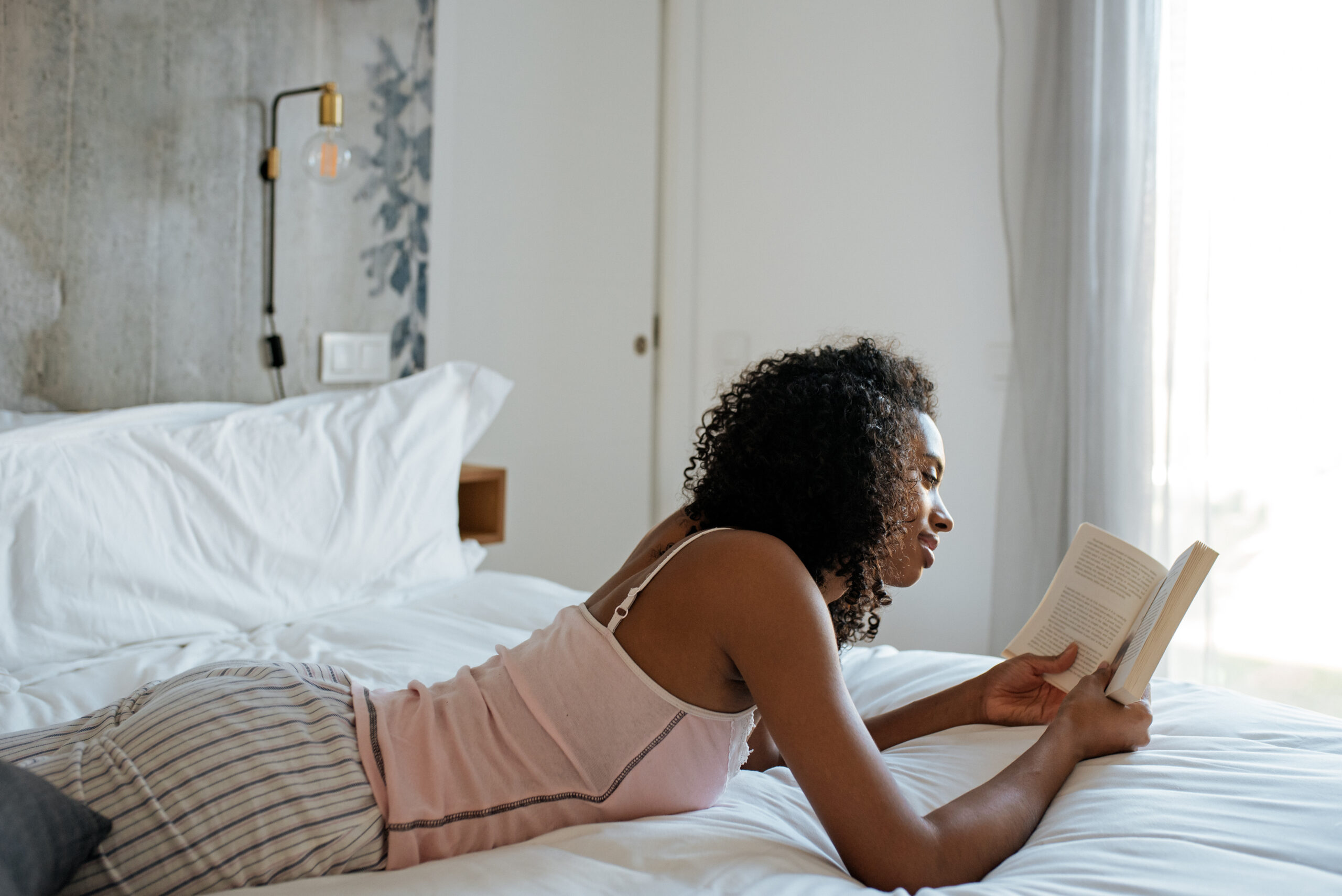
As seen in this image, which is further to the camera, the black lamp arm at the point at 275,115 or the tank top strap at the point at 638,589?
the black lamp arm at the point at 275,115

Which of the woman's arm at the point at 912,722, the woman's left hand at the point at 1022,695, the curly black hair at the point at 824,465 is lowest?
the woman's arm at the point at 912,722

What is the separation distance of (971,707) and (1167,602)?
0.31 meters

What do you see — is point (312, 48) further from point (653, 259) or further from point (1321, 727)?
point (1321, 727)

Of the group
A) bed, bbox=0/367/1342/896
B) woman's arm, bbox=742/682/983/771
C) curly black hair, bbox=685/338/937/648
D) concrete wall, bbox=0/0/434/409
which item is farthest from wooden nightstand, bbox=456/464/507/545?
curly black hair, bbox=685/338/937/648

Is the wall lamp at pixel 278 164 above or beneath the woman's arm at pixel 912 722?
above

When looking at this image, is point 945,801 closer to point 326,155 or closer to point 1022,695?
point 1022,695

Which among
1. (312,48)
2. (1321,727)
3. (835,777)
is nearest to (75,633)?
(835,777)

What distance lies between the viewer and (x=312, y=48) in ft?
7.13

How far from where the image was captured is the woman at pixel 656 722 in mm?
823

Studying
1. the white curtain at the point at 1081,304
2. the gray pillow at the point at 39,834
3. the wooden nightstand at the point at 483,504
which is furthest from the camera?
the wooden nightstand at the point at 483,504

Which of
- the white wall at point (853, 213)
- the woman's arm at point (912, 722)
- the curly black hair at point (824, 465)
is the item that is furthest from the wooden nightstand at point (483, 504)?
Answer: the curly black hair at point (824, 465)

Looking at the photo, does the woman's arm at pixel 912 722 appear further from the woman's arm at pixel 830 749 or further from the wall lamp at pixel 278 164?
the wall lamp at pixel 278 164

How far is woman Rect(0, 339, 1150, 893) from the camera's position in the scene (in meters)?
0.82

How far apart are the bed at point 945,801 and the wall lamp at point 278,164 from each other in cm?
77
